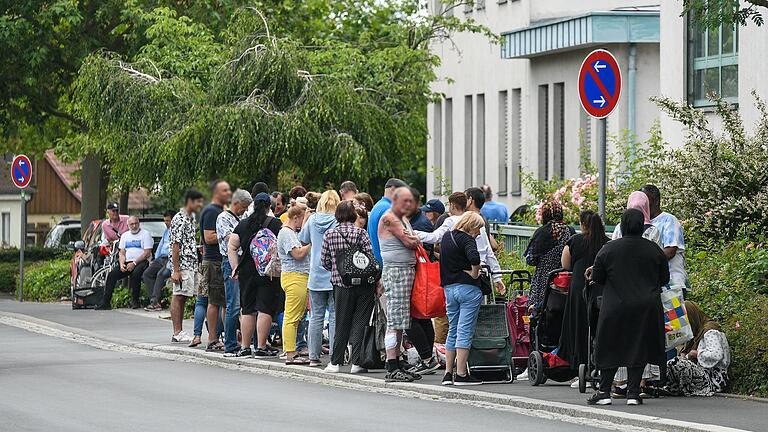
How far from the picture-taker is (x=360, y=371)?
56.7ft

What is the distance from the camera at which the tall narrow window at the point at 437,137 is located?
48.2 m

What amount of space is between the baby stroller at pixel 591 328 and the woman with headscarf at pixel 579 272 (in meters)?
0.28

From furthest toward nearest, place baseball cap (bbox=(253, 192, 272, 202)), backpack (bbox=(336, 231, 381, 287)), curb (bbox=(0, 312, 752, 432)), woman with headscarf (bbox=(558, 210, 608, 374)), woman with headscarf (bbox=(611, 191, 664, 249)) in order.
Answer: baseball cap (bbox=(253, 192, 272, 202)) → backpack (bbox=(336, 231, 381, 287)) → woman with headscarf (bbox=(558, 210, 608, 374)) → woman with headscarf (bbox=(611, 191, 664, 249)) → curb (bbox=(0, 312, 752, 432))

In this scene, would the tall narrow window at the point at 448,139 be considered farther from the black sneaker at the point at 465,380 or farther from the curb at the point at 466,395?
the black sneaker at the point at 465,380

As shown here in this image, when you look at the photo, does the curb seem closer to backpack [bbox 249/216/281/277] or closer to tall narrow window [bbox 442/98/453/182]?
backpack [bbox 249/216/281/277]

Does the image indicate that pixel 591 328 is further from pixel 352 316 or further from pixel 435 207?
pixel 435 207

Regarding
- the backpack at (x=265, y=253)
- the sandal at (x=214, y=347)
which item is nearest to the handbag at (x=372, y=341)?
the backpack at (x=265, y=253)

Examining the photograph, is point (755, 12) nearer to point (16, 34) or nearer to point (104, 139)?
point (104, 139)

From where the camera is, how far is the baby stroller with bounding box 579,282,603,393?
14.4 metres

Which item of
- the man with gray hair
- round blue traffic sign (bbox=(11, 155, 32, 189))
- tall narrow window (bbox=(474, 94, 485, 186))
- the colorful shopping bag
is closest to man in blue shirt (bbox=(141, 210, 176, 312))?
round blue traffic sign (bbox=(11, 155, 32, 189))

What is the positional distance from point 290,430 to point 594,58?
503 centimetres

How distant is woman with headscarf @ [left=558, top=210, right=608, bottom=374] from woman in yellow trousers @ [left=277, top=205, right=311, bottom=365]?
3936mm

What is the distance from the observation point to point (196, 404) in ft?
46.6

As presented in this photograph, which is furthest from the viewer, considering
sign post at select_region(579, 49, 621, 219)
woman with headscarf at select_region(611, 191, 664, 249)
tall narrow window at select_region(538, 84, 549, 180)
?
tall narrow window at select_region(538, 84, 549, 180)
